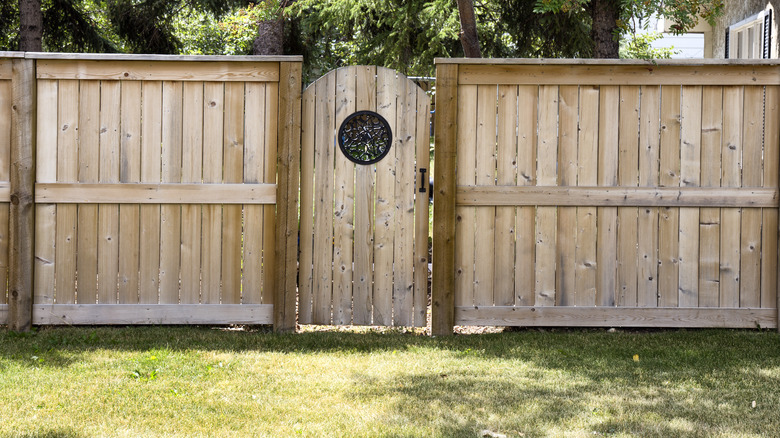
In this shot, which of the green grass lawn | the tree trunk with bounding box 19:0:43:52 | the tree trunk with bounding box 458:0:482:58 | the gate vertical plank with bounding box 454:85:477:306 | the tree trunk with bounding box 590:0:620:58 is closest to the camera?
the green grass lawn

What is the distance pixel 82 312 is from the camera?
5.49 meters

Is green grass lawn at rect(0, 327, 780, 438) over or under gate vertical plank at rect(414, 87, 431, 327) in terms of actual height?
under

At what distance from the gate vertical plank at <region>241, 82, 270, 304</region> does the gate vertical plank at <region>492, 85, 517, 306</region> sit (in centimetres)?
160

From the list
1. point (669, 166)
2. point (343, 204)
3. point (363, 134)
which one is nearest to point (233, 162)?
point (343, 204)

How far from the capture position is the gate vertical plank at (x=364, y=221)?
5.48m

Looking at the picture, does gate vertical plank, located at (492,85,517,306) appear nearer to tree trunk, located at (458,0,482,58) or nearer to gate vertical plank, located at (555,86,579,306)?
gate vertical plank, located at (555,86,579,306)

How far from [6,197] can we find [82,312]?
3.02 feet

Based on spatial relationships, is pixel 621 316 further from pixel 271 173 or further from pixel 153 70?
pixel 153 70

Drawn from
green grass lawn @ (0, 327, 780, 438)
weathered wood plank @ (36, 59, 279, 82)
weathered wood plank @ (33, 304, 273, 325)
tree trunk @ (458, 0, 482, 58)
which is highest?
tree trunk @ (458, 0, 482, 58)

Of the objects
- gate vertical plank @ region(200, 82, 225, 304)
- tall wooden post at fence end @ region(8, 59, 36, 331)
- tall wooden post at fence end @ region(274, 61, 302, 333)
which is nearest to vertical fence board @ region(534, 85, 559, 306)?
tall wooden post at fence end @ region(274, 61, 302, 333)

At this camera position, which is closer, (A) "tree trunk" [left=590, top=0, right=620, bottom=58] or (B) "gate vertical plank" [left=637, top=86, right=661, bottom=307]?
(B) "gate vertical plank" [left=637, top=86, right=661, bottom=307]

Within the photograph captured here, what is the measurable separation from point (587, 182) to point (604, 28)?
261cm

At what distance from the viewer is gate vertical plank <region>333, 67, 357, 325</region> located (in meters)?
5.48

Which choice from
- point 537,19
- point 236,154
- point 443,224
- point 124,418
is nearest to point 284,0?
point 537,19
